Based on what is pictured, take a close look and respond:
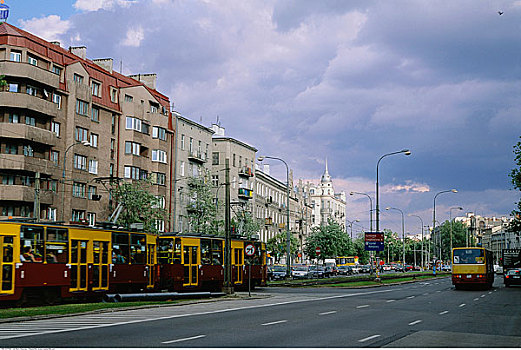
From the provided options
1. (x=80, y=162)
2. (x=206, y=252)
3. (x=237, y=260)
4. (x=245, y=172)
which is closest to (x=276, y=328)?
(x=206, y=252)

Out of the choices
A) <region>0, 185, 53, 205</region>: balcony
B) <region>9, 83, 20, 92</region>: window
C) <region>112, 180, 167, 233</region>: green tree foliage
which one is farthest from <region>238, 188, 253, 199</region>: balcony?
<region>9, 83, 20, 92</region>: window

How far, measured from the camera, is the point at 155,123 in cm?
6481

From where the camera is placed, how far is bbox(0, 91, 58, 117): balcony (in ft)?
156

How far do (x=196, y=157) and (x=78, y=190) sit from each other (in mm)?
21677

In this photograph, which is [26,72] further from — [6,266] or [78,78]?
[6,266]

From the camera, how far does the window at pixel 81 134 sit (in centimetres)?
5467

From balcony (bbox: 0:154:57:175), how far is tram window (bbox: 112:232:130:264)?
1887cm

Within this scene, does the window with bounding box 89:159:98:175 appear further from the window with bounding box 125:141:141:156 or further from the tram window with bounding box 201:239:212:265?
the tram window with bounding box 201:239:212:265

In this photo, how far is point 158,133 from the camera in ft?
214

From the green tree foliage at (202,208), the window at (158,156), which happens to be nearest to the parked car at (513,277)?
the green tree foliage at (202,208)

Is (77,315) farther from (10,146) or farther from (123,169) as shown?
(123,169)

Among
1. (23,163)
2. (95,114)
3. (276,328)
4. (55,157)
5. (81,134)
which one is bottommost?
(276,328)

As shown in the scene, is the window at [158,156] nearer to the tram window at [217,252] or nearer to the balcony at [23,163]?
the balcony at [23,163]

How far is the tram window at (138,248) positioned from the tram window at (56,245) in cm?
522
